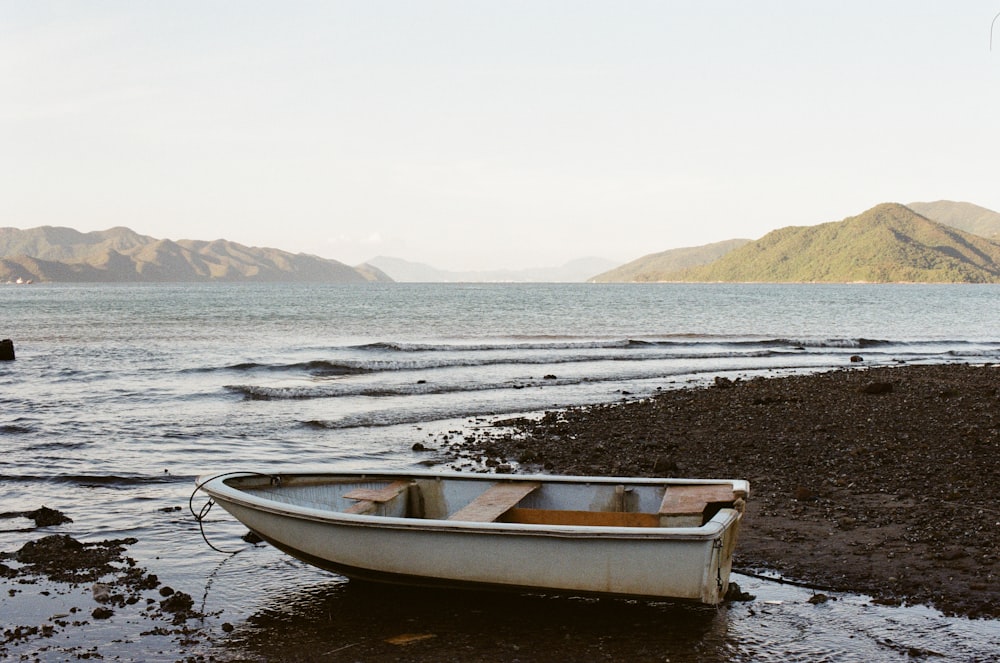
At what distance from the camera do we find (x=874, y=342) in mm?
42469

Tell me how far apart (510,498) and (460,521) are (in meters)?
1.18

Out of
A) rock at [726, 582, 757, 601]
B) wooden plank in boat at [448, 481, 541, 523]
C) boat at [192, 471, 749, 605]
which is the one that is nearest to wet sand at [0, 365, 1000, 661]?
rock at [726, 582, 757, 601]

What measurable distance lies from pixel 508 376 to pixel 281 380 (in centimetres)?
721

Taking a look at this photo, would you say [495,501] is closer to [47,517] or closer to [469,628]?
[469,628]

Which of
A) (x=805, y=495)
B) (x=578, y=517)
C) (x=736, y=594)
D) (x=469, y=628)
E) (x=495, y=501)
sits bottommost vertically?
(x=469, y=628)

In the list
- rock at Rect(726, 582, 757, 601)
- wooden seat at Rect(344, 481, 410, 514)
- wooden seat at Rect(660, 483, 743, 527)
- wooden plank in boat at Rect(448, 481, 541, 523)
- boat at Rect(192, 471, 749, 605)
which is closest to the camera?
boat at Rect(192, 471, 749, 605)

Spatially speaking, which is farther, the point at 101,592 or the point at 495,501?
the point at 495,501

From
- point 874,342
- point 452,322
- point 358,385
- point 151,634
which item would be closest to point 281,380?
point 358,385

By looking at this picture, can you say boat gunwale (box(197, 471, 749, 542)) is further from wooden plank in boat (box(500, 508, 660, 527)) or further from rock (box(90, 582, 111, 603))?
rock (box(90, 582, 111, 603))

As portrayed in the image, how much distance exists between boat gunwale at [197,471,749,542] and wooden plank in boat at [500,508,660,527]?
13.3 inches

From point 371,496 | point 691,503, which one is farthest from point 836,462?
point 371,496

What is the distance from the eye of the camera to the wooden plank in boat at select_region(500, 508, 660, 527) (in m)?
8.32

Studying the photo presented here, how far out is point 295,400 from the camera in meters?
22.5

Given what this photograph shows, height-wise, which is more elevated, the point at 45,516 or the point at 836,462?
the point at 836,462
